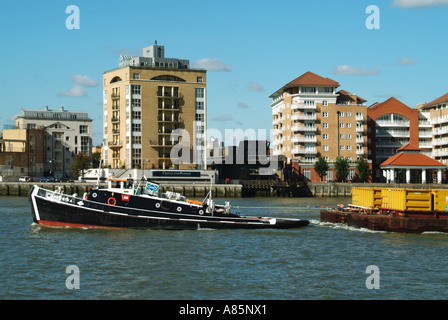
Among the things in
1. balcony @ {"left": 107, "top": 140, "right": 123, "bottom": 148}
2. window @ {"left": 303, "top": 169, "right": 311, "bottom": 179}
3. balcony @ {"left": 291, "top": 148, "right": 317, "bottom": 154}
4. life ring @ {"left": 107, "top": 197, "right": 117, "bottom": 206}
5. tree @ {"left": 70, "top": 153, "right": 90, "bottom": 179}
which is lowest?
life ring @ {"left": 107, "top": 197, "right": 117, "bottom": 206}

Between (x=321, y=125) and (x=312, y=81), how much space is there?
9.45 metres

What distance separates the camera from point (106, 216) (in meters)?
46.2

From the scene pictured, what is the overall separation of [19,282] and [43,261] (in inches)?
209

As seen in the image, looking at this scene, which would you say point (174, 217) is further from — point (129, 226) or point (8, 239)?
point (8, 239)

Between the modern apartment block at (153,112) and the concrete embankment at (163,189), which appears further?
the modern apartment block at (153,112)

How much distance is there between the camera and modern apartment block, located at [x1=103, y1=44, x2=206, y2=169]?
370 ft

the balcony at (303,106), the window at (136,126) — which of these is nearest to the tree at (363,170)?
the balcony at (303,106)

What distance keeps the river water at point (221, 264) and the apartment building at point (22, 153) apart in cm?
8526

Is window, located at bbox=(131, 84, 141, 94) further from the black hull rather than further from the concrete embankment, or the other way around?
the black hull

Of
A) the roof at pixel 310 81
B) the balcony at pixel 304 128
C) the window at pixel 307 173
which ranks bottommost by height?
the window at pixel 307 173


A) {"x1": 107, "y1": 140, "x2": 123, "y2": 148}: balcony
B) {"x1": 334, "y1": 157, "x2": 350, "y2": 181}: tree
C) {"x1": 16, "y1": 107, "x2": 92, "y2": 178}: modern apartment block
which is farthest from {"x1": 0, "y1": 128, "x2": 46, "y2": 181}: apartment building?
{"x1": 334, "y1": 157, "x2": 350, "y2": 181}: tree

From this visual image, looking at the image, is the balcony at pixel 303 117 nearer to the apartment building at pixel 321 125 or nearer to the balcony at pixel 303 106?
the apartment building at pixel 321 125

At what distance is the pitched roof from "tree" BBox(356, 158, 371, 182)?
17.3 metres

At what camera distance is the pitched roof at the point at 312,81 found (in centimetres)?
11912
